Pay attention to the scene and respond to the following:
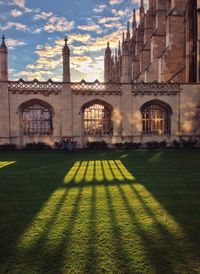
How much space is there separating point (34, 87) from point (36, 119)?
257 centimetres

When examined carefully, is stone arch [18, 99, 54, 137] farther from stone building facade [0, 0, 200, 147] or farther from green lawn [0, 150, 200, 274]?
green lawn [0, 150, 200, 274]

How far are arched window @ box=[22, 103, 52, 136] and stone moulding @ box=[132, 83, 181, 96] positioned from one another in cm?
742

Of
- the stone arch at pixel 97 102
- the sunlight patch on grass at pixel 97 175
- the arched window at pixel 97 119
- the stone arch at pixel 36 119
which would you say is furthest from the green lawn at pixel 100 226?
the arched window at pixel 97 119

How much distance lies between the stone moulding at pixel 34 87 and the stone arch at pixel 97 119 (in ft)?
9.31

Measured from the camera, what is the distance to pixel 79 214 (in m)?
4.38

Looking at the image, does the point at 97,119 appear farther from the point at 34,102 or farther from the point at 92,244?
the point at 92,244

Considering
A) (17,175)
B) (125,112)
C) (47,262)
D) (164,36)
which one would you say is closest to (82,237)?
(47,262)

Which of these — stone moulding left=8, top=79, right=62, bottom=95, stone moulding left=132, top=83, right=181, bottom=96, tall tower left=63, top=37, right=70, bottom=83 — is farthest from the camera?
stone moulding left=132, top=83, right=181, bottom=96

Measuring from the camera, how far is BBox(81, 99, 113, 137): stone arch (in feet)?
60.1

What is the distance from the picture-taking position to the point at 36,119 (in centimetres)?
1781

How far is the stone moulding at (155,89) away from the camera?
1805 centimetres

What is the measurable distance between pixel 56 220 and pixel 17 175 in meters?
4.37

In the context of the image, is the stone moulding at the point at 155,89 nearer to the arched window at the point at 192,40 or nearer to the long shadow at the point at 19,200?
the arched window at the point at 192,40

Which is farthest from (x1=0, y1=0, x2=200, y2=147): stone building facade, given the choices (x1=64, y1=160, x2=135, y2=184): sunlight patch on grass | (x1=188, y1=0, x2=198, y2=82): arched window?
(x1=64, y1=160, x2=135, y2=184): sunlight patch on grass
